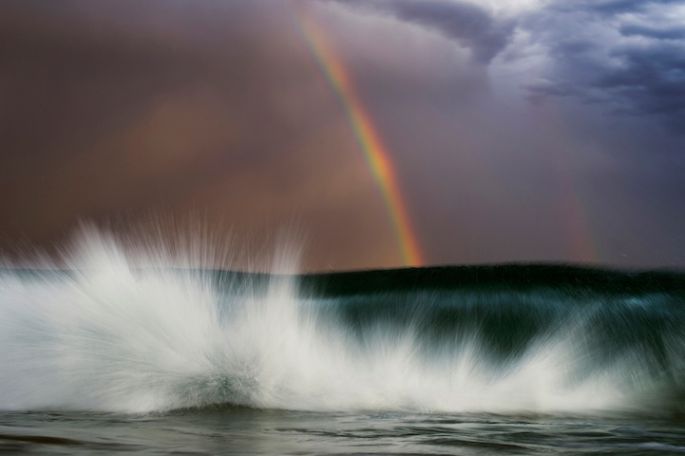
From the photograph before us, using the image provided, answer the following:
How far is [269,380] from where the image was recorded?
5.84 meters

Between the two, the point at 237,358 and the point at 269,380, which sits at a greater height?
the point at 237,358

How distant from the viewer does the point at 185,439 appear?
409 cm

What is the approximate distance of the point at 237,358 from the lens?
5.83 m

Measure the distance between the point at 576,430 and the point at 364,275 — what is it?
820 centimetres

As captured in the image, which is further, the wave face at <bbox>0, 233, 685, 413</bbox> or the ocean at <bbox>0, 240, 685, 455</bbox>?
the wave face at <bbox>0, 233, 685, 413</bbox>

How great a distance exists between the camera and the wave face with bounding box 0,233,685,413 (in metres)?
5.77

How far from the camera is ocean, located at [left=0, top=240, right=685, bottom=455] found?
4312 millimetres

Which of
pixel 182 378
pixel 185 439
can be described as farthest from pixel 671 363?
pixel 185 439

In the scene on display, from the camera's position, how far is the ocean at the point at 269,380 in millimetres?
4312

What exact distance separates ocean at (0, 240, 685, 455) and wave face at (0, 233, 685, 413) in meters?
0.01

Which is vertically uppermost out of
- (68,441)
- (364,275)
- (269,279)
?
(364,275)

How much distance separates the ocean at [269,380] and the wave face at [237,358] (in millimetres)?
13

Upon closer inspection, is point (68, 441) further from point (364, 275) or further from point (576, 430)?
point (364, 275)

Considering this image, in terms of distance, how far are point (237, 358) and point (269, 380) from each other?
27 cm
